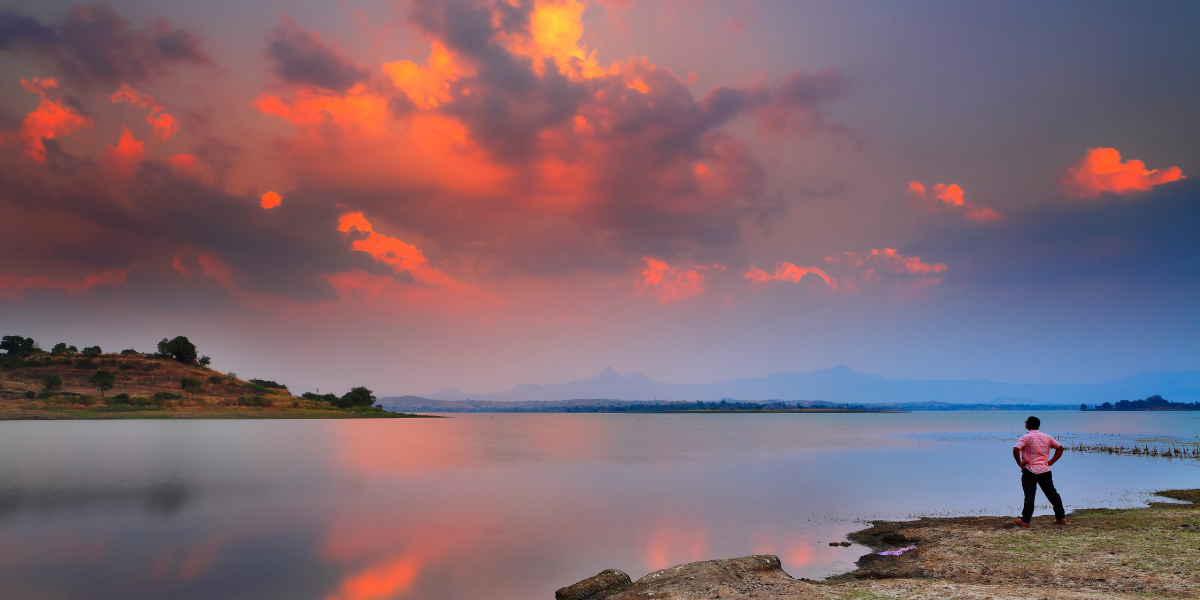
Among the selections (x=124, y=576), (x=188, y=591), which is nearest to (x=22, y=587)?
(x=124, y=576)

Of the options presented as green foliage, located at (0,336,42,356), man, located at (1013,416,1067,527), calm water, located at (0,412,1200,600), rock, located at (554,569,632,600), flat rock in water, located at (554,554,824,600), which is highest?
green foliage, located at (0,336,42,356)

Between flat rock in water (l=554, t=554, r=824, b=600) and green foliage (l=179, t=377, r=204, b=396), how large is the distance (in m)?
208

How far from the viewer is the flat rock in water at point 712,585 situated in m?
14.1

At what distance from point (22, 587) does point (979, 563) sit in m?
30.0

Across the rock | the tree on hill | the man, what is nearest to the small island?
the tree on hill

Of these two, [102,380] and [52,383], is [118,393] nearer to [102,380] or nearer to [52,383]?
[102,380]

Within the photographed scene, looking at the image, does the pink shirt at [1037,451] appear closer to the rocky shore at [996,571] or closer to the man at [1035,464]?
the man at [1035,464]

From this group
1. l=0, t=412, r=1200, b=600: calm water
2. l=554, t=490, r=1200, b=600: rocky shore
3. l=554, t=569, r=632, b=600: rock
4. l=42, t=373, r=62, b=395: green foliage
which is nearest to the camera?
l=554, t=490, r=1200, b=600: rocky shore

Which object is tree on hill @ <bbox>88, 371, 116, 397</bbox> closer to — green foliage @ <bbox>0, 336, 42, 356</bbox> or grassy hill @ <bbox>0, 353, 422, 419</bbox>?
grassy hill @ <bbox>0, 353, 422, 419</bbox>

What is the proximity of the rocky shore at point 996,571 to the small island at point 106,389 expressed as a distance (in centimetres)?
18274

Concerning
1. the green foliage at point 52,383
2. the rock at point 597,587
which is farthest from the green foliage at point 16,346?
the rock at point 597,587

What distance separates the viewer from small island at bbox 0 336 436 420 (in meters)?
148

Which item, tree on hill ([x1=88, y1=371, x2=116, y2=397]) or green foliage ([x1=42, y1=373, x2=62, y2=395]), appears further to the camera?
tree on hill ([x1=88, y1=371, x2=116, y2=397])

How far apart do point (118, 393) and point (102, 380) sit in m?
6.16
